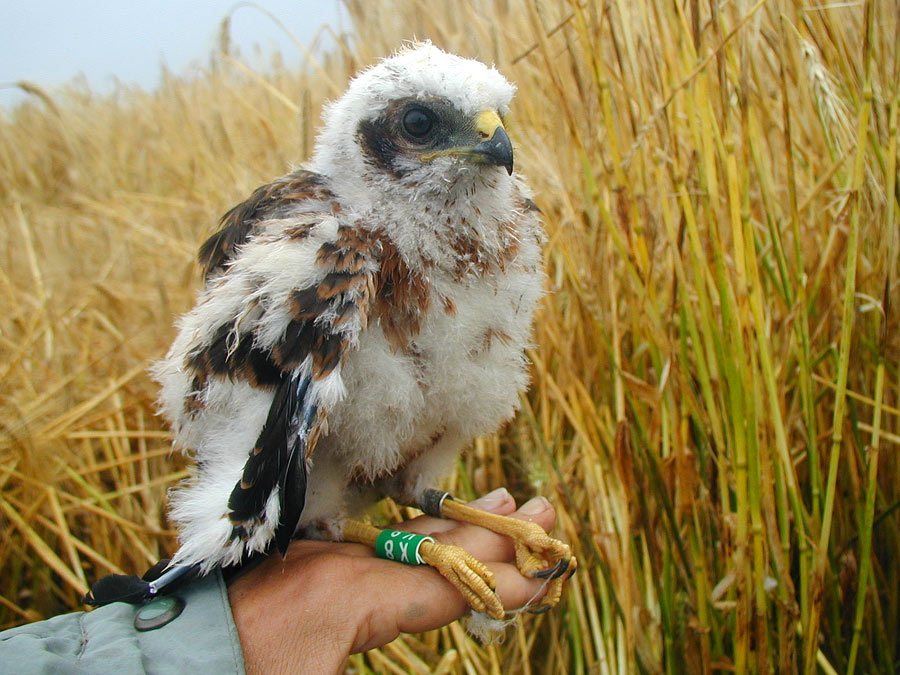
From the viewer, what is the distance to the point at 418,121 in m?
1.46

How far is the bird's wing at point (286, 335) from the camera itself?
1.18m

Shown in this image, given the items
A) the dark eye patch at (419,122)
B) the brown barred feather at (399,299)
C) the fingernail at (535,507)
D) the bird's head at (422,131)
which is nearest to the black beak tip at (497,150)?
the bird's head at (422,131)

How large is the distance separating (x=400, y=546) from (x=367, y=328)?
48 cm

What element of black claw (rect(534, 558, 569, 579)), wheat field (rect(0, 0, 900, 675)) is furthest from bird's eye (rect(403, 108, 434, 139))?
black claw (rect(534, 558, 569, 579))

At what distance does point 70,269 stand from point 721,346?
3.15m

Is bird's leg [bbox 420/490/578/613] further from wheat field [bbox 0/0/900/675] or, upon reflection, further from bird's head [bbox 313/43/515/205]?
bird's head [bbox 313/43/515/205]

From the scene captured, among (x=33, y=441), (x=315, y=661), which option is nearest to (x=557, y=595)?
(x=315, y=661)

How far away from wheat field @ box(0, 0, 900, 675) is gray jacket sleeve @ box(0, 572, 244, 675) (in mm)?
805

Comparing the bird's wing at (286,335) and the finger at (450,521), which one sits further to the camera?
the finger at (450,521)

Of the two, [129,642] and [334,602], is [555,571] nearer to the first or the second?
[334,602]

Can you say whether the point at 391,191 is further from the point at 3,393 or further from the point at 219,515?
the point at 3,393

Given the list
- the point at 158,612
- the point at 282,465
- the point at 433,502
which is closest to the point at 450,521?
the point at 433,502

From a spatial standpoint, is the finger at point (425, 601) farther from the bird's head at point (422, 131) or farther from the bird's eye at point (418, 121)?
the bird's eye at point (418, 121)

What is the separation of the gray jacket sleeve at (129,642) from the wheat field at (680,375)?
0.80m
